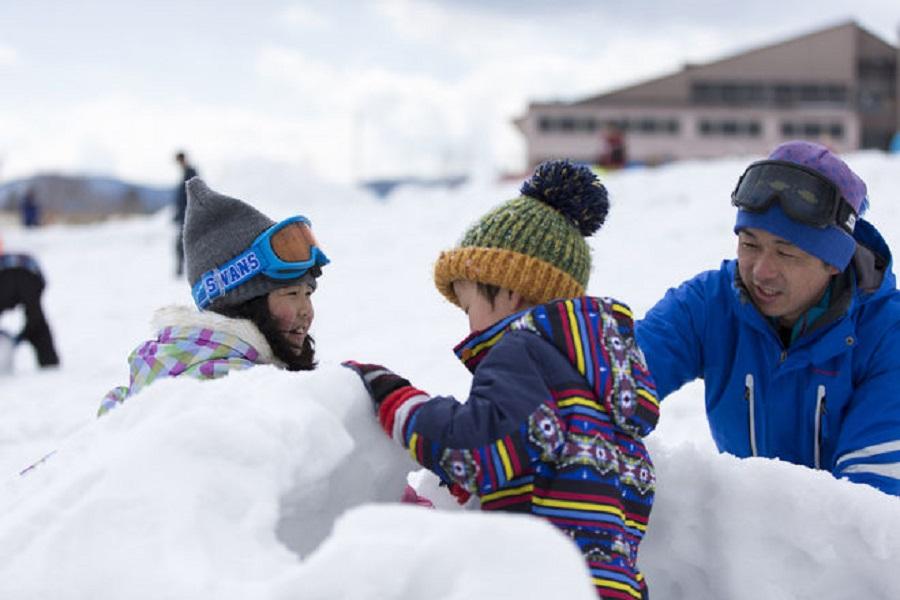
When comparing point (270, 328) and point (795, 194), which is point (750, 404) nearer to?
point (795, 194)

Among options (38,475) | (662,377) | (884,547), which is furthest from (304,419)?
(662,377)

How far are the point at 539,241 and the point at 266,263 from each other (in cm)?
80

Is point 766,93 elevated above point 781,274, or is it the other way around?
point 781,274

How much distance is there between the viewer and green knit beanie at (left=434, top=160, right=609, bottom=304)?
6.42 feet

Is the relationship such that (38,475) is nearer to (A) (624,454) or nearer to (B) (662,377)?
(A) (624,454)

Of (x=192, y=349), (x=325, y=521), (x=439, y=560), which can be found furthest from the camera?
(x=192, y=349)

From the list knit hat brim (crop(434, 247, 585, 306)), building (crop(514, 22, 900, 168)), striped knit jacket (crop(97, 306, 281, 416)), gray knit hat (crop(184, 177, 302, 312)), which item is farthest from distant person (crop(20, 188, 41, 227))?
knit hat brim (crop(434, 247, 585, 306))

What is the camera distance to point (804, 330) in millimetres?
2568

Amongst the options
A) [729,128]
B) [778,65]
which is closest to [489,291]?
[729,128]

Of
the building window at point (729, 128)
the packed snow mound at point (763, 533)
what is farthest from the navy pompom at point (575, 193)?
the building window at point (729, 128)

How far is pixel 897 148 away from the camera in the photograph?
19.2 meters

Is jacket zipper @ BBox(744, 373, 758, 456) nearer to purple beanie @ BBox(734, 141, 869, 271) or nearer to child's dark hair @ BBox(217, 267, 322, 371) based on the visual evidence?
purple beanie @ BBox(734, 141, 869, 271)

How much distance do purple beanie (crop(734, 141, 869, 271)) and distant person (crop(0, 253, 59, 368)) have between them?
6.13 metres

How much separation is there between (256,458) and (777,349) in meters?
1.75
